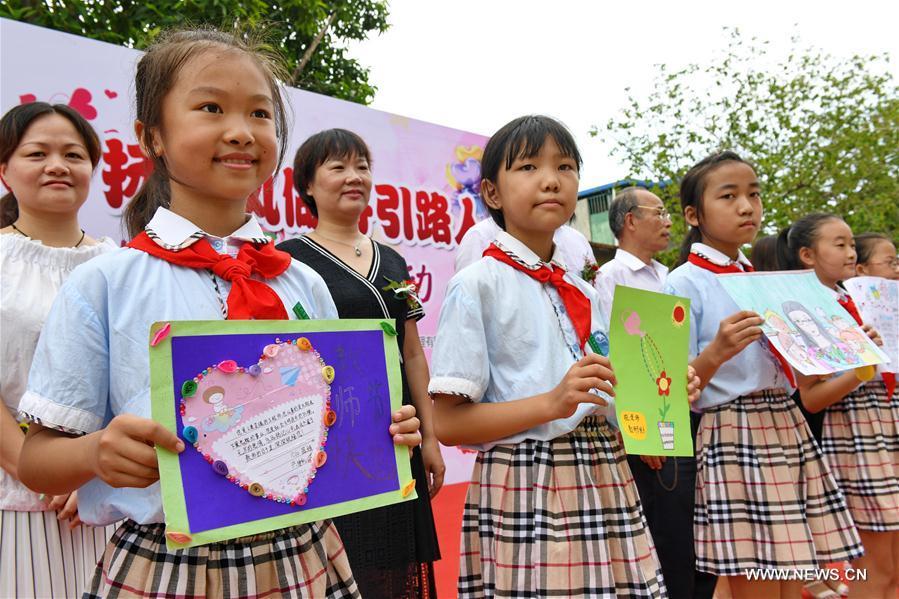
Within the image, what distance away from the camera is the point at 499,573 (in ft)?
4.51

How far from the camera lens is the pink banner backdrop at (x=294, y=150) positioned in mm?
A: 2672

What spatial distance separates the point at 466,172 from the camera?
14.6ft

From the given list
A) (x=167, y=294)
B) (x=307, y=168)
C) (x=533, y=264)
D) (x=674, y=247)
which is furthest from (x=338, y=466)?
(x=674, y=247)

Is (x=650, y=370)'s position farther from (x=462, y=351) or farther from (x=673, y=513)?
(x=673, y=513)

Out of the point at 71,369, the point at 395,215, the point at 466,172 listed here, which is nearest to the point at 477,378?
the point at 71,369

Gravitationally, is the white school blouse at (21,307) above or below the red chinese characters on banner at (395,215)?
below

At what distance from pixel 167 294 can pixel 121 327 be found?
8cm

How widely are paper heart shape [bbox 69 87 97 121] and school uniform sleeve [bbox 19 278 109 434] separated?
2.18m

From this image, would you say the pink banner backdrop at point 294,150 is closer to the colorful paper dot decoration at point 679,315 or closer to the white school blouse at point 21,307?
the white school blouse at point 21,307

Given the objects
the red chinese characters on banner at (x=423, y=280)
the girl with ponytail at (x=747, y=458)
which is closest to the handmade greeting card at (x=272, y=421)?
the girl with ponytail at (x=747, y=458)

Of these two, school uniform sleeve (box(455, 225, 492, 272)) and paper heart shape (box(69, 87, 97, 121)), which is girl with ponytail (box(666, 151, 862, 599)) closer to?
school uniform sleeve (box(455, 225, 492, 272))

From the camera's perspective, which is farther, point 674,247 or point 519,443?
point 674,247

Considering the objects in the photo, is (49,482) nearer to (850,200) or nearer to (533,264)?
(533,264)

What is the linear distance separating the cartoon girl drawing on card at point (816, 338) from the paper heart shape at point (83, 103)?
2.69m
